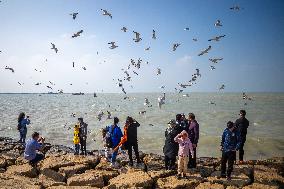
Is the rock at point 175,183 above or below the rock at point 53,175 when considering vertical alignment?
above

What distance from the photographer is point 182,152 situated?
→ 11.0 m

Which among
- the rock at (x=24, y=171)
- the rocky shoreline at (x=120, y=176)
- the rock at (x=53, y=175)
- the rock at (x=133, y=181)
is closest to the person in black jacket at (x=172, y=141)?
the rocky shoreline at (x=120, y=176)

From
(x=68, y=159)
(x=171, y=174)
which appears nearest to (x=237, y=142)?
(x=171, y=174)

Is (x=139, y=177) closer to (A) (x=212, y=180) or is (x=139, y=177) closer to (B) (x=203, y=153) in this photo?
(A) (x=212, y=180)

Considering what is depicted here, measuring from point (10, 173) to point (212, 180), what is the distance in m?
7.61

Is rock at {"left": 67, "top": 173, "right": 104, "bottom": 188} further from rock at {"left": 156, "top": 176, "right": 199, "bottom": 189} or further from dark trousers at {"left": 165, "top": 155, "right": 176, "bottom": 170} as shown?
dark trousers at {"left": 165, "top": 155, "right": 176, "bottom": 170}

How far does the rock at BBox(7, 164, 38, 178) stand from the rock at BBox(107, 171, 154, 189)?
339 cm

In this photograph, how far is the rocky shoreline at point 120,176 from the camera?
10172 millimetres

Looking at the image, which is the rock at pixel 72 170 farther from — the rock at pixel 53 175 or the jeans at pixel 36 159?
the jeans at pixel 36 159

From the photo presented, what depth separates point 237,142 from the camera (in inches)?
432

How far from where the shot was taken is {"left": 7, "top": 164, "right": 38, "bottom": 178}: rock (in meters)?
11.8

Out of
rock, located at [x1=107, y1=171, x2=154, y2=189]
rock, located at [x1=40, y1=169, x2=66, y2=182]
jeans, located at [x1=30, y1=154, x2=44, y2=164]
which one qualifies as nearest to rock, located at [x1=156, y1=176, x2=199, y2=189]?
rock, located at [x1=107, y1=171, x2=154, y2=189]

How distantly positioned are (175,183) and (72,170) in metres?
4.23

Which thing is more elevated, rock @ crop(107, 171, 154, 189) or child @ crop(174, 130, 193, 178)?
child @ crop(174, 130, 193, 178)
